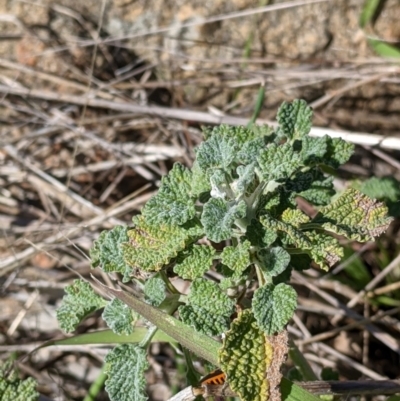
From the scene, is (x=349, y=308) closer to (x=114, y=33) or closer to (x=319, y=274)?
(x=319, y=274)

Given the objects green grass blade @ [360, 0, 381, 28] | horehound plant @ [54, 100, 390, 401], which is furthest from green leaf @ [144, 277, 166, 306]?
green grass blade @ [360, 0, 381, 28]

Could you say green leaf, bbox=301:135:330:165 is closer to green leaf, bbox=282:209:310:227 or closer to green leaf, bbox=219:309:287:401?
green leaf, bbox=282:209:310:227

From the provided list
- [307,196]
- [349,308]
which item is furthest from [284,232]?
[349,308]

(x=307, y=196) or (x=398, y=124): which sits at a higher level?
(x=307, y=196)

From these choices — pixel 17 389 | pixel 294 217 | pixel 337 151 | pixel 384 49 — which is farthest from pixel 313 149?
pixel 384 49

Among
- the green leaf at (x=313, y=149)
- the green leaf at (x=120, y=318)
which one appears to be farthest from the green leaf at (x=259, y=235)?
the green leaf at (x=120, y=318)

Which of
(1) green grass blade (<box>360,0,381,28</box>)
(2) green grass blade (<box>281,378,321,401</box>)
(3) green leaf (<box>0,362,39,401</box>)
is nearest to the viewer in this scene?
(2) green grass blade (<box>281,378,321,401</box>)
